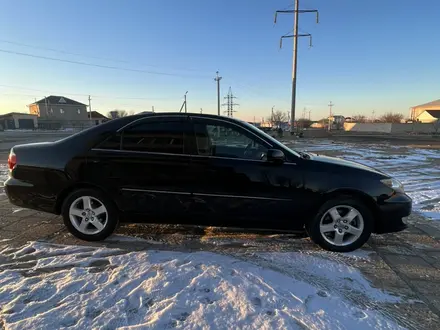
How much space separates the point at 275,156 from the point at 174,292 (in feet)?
5.92

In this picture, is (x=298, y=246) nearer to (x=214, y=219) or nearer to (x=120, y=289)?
(x=214, y=219)

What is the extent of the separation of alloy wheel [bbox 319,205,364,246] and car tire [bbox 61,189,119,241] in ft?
8.58

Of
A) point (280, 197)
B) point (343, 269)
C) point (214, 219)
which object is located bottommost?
point (343, 269)

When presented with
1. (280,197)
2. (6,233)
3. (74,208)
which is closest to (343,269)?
(280,197)

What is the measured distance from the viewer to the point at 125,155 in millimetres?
3660

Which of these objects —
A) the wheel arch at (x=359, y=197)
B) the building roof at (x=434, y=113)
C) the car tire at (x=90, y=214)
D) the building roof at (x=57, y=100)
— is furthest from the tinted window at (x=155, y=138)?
the building roof at (x=434, y=113)

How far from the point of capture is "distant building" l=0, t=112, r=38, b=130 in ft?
223

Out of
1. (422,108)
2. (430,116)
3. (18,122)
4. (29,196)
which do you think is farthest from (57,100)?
(422,108)

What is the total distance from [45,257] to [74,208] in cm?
66

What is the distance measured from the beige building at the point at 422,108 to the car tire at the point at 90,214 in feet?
378

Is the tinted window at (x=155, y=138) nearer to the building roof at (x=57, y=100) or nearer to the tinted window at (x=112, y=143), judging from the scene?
the tinted window at (x=112, y=143)

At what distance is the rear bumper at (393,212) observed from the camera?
3.54 metres

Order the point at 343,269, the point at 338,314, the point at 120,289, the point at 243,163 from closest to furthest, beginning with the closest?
the point at 338,314 → the point at 120,289 → the point at 343,269 → the point at 243,163

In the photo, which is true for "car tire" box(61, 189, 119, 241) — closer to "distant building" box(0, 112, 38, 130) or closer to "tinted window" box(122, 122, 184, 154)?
"tinted window" box(122, 122, 184, 154)
